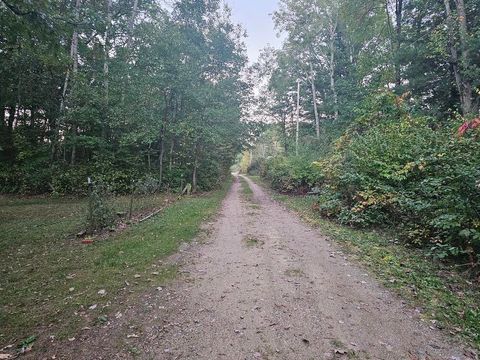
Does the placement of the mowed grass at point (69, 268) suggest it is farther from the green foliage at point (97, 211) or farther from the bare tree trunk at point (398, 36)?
the bare tree trunk at point (398, 36)

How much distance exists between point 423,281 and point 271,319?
301 cm

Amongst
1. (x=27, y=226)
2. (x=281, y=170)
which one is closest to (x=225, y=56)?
(x=281, y=170)

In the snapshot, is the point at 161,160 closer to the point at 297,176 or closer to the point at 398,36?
the point at 297,176

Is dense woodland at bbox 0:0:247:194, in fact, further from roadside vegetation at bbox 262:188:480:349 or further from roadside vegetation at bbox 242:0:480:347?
roadside vegetation at bbox 262:188:480:349

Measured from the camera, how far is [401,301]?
14.0 ft

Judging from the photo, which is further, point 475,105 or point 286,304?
point 475,105

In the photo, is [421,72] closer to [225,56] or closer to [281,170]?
[281,170]

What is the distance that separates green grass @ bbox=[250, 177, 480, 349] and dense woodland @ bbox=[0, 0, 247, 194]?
39.8ft

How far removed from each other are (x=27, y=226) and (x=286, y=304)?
9.73 m

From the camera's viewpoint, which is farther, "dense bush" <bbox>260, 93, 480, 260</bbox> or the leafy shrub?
the leafy shrub

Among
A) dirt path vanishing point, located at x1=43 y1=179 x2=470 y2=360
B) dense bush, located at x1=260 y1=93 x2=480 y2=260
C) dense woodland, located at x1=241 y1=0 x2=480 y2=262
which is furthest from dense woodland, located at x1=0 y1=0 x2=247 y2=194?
dirt path vanishing point, located at x1=43 y1=179 x2=470 y2=360

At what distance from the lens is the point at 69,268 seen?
5.80m

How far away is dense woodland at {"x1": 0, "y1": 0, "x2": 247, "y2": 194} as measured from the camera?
16.4m

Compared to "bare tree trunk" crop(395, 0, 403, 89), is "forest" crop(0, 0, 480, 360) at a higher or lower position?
lower
